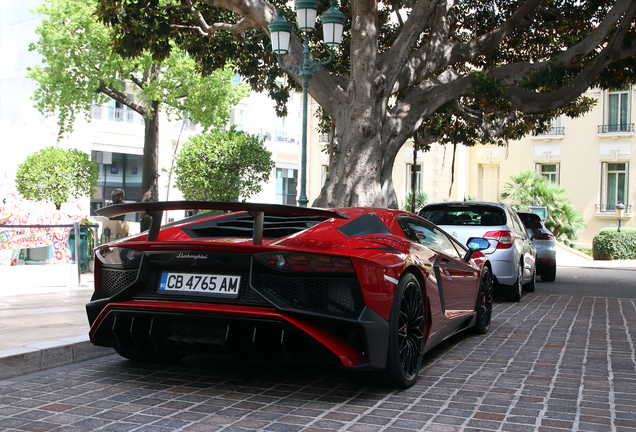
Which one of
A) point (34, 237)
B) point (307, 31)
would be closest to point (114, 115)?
point (34, 237)

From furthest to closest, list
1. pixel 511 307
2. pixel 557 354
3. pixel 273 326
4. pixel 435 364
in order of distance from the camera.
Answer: pixel 511 307
pixel 557 354
pixel 435 364
pixel 273 326

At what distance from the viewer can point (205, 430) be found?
337 centimetres

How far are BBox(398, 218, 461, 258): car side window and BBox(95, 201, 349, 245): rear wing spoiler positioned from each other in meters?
0.80

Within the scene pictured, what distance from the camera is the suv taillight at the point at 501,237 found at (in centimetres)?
952

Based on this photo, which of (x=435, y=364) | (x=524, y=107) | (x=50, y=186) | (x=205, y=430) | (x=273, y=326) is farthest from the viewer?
(x=50, y=186)

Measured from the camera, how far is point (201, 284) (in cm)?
404

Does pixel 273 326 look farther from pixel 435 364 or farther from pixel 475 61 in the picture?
pixel 475 61

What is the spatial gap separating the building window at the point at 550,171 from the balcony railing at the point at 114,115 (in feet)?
75.2

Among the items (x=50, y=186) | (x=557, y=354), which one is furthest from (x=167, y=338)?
(x=50, y=186)

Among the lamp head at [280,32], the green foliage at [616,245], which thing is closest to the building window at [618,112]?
the green foliage at [616,245]

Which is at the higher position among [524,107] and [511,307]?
[524,107]

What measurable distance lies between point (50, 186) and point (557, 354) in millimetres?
28193

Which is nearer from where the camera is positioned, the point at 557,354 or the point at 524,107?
the point at 557,354

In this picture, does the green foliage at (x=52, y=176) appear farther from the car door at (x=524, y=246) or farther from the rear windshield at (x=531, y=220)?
the car door at (x=524, y=246)
